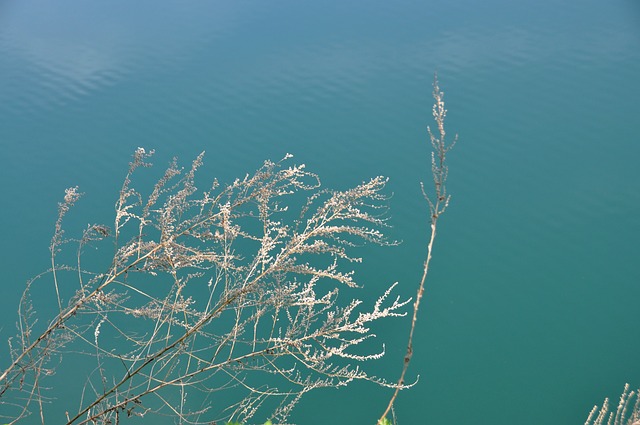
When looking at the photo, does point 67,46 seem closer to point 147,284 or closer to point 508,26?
point 147,284

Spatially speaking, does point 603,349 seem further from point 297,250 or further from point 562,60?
point 562,60

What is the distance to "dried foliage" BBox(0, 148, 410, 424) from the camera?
7.69 ft

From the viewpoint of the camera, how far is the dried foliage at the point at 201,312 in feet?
7.69

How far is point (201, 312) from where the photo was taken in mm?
2881

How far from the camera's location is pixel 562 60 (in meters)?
7.27

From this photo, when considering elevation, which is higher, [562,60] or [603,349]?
[562,60]

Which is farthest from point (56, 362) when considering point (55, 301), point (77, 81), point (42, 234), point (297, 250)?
point (77, 81)

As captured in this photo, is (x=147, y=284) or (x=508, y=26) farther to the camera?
(x=508, y=26)

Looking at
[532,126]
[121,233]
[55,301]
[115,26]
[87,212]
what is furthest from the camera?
[115,26]

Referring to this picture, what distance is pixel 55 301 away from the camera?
4.91m

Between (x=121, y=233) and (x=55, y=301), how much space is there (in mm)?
697

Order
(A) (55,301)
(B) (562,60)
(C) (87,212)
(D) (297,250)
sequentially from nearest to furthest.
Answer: (D) (297,250)
(A) (55,301)
(C) (87,212)
(B) (562,60)

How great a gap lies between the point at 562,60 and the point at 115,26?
522cm

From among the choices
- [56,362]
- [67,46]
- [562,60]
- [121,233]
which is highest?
[562,60]
